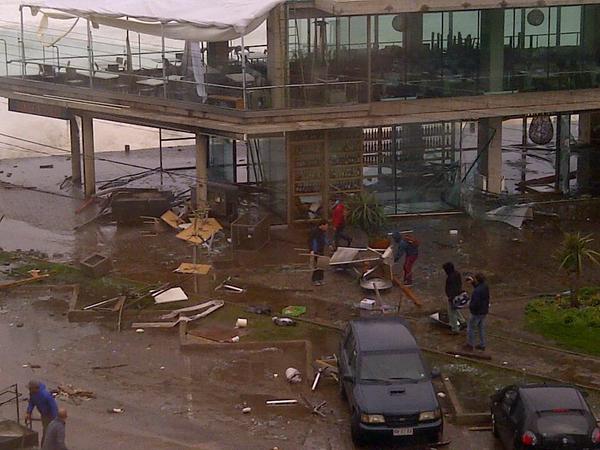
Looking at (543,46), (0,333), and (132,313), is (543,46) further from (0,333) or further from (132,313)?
(0,333)

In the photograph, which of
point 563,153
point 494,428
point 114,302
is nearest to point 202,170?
point 114,302

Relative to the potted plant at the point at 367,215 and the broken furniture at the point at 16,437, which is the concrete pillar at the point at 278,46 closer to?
the potted plant at the point at 367,215

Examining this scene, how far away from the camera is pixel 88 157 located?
107 feet

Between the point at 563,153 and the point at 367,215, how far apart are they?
7882 millimetres

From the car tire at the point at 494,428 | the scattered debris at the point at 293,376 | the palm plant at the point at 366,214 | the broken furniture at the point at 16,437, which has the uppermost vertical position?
the palm plant at the point at 366,214

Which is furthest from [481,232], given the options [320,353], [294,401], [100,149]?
[100,149]

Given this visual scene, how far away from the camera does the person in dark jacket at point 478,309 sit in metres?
19.7

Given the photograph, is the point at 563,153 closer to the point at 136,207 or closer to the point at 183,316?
the point at 136,207

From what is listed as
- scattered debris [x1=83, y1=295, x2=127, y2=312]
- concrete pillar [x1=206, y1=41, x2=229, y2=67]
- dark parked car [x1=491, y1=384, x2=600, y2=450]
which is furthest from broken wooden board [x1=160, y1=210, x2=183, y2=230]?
dark parked car [x1=491, y1=384, x2=600, y2=450]

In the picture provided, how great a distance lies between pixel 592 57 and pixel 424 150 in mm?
5175

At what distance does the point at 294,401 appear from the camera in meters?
18.1

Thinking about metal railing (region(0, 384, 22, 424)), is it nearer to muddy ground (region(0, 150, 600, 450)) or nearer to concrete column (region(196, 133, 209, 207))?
muddy ground (region(0, 150, 600, 450))

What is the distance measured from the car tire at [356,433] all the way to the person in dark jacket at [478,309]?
4207 millimetres

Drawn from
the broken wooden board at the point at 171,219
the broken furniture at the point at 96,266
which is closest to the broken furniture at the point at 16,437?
the broken furniture at the point at 96,266
